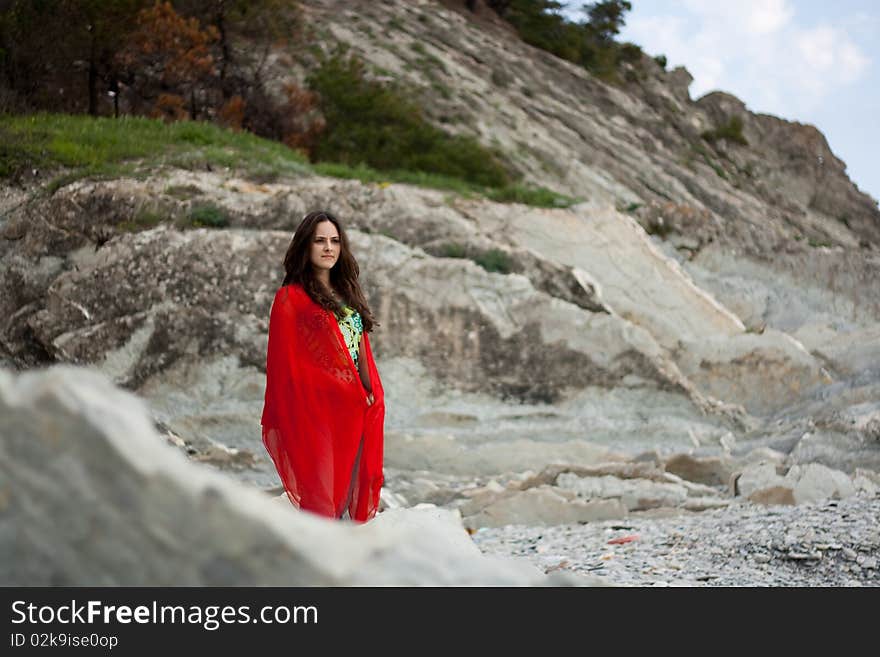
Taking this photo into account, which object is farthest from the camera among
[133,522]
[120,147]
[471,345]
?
[120,147]

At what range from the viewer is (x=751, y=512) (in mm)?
6316

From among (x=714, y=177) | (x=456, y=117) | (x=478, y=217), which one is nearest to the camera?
(x=478, y=217)

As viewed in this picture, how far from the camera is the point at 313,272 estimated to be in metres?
4.35

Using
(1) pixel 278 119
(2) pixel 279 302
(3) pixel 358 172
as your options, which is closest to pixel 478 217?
(3) pixel 358 172

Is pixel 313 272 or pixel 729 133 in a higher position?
pixel 729 133

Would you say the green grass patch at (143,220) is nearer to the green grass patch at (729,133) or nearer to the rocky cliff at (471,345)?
the rocky cliff at (471,345)

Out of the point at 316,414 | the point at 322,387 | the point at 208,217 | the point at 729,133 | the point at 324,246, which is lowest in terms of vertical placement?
the point at 316,414

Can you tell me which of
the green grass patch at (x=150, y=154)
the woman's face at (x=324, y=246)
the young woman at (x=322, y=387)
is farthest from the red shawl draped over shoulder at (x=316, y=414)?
the green grass patch at (x=150, y=154)

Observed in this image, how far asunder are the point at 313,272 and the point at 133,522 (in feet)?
9.57

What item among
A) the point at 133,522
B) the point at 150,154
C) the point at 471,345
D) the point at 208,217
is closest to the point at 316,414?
the point at 133,522

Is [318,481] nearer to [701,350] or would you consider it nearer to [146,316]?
[146,316]

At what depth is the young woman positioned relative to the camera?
162 inches

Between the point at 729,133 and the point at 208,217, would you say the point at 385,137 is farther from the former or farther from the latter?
the point at 729,133

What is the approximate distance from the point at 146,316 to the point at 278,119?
9.40m
